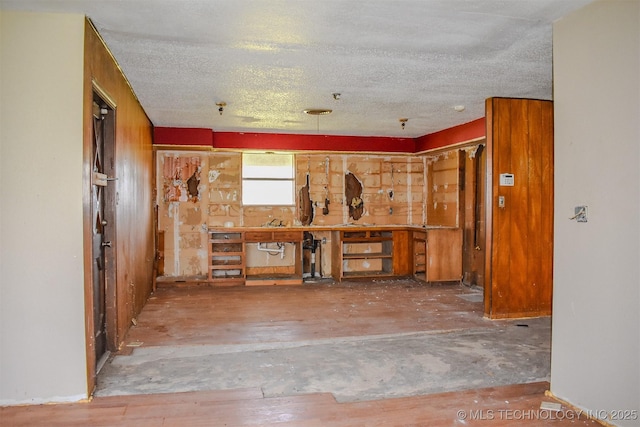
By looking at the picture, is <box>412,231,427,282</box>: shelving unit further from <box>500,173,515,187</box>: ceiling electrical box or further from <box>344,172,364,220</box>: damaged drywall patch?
<box>500,173,515,187</box>: ceiling electrical box

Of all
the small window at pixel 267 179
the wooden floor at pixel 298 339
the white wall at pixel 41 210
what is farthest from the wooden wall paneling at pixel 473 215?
the white wall at pixel 41 210

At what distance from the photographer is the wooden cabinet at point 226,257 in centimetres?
718

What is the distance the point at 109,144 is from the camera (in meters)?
3.89

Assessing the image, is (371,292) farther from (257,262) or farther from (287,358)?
(287,358)

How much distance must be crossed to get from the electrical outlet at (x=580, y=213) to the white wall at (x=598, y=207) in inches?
1.3

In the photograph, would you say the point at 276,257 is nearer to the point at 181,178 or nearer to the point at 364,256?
the point at 364,256

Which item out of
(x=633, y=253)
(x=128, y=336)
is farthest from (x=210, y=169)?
(x=633, y=253)

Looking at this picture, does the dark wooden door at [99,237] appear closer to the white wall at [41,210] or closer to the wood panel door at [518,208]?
the white wall at [41,210]

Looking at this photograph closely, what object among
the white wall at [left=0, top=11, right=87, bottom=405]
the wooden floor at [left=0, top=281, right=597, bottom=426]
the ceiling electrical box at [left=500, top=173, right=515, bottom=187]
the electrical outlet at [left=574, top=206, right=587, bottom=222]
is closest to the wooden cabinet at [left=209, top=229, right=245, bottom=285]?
the wooden floor at [left=0, top=281, right=597, bottom=426]

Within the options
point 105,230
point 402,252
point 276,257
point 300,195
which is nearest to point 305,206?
point 300,195

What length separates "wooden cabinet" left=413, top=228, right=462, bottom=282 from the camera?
7.26m

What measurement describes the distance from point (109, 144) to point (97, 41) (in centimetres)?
90

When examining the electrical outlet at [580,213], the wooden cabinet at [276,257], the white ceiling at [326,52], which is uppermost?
the white ceiling at [326,52]

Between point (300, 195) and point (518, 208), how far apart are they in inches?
156
